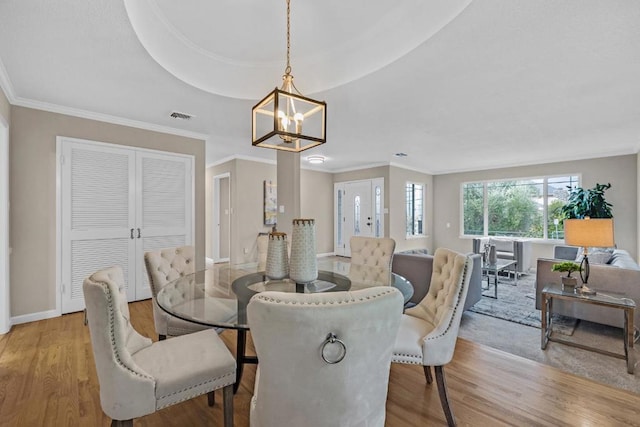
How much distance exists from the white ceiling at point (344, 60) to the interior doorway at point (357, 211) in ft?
10.1

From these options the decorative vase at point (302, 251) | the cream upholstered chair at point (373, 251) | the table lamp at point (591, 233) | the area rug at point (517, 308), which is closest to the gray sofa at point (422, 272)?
the area rug at point (517, 308)

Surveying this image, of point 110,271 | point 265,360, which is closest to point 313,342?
point 265,360

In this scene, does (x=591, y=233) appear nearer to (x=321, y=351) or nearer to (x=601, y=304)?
(x=601, y=304)

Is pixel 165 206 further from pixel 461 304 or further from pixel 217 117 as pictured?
pixel 461 304

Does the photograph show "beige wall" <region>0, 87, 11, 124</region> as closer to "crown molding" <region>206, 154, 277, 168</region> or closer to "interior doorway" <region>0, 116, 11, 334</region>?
"interior doorway" <region>0, 116, 11, 334</region>

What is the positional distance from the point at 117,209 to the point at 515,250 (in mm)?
6641

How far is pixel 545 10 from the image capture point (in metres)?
1.71

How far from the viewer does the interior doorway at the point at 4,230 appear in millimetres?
2740

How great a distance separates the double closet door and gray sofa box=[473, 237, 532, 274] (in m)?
5.32

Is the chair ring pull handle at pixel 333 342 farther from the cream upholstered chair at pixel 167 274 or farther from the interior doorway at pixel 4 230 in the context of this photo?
the interior doorway at pixel 4 230

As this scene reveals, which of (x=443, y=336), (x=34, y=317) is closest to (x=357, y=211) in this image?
(x=443, y=336)

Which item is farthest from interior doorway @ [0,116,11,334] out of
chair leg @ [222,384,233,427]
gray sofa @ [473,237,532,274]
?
gray sofa @ [473,237,532,274]

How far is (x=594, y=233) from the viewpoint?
8.32 ft

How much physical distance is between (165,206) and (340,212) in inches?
180
